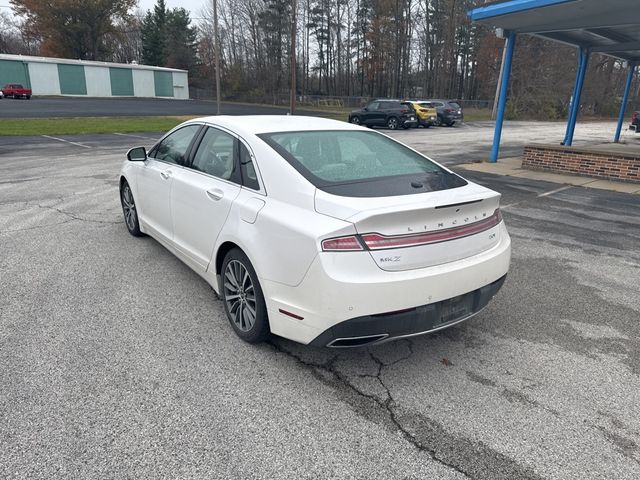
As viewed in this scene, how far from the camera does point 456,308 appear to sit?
2941mm

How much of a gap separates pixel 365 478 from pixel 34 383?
2.05m

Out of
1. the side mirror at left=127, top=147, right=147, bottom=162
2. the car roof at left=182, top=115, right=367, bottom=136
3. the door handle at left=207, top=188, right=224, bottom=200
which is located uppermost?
the car roof at left=182, top=115, right=367, bottom=136

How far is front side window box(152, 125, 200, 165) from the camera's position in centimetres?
432

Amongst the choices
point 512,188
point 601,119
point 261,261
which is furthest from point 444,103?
point 261,261

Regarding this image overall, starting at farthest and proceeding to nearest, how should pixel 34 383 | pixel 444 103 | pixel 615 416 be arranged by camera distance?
pixel 444 103
pixel 34 383
pixel 615 416

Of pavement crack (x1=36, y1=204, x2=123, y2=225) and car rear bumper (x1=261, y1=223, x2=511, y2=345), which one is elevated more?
car rear bumper (x1=261, y1=223, x2=511, y2=345)

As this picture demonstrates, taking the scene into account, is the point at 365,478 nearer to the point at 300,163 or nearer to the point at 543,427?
the point at 543,427

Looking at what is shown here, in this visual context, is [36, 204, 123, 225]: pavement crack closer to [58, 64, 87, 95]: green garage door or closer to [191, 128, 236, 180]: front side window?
[191, 128, 236, 180]: front side window

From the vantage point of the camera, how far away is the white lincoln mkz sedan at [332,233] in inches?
103

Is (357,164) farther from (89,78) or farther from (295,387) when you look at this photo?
(89,78)

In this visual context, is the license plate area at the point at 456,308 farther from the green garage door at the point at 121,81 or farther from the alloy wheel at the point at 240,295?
the green garage door at the point at 121,81

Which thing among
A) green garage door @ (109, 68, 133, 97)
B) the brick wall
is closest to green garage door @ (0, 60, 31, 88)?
green garage door @ (109, 68, 133, 97)

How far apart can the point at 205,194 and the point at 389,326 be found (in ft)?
5.98

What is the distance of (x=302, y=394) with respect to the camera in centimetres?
280
